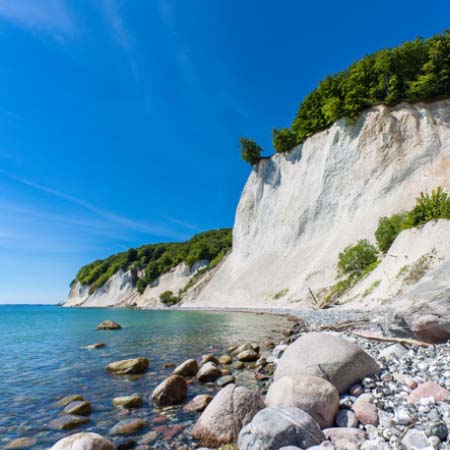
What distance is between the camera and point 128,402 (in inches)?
267

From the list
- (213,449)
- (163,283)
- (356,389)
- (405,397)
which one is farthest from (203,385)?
(163,283)

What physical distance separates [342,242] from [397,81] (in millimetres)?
21092

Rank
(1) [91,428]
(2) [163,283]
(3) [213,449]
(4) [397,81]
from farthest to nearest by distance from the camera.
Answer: (2) [163,283]
(4) [397,81]
(1) [91,428]
(3) [213,449]

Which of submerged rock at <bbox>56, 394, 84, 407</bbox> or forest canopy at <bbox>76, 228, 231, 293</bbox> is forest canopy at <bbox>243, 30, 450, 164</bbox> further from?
submerged rock at <bbox>56, 394, 84, 407</bbox>

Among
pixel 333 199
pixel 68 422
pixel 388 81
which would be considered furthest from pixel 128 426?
pixel 388 81

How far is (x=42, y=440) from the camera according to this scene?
5406mm

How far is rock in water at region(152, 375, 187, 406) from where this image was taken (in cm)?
682

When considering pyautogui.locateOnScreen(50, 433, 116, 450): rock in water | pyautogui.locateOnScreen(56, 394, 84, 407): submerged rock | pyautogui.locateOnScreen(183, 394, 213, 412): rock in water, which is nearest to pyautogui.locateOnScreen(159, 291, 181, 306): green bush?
pyautogui.locateOnScreen(56, 394, 84, 407): submerged rock

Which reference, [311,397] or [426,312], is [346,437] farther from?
[426,312]

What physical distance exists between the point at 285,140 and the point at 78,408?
4702cm

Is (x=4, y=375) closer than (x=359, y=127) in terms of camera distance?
Yes

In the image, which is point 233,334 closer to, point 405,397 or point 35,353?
point 35,353

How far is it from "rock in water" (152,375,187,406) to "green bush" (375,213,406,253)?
87.1ft

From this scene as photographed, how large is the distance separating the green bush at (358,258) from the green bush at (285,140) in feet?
73.9
